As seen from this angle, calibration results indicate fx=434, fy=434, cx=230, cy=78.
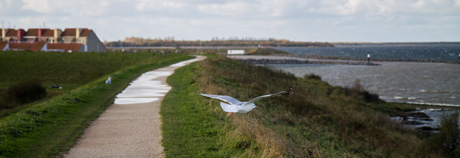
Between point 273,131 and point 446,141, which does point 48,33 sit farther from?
point 273,131

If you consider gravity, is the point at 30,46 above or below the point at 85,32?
below

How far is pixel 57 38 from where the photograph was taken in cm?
8000

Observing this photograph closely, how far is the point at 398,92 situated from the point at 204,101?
3002 cm

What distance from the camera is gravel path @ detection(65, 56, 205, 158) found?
394 inches

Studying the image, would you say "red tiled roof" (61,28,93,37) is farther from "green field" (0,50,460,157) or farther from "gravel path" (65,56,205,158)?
"gravel path" (65,56,205,158)

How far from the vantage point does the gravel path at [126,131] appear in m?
10.0

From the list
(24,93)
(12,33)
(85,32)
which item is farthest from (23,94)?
(12,33)

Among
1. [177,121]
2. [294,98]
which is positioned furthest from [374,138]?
[177,121]

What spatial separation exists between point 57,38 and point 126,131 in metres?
74.2

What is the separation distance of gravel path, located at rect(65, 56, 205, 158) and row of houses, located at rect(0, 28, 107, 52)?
55.6m

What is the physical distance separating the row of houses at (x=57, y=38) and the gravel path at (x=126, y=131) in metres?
55.6

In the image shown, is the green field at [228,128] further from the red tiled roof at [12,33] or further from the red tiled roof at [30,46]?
the red tiled roof at [12,33]

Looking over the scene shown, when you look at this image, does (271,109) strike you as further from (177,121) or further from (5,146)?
(5,146)

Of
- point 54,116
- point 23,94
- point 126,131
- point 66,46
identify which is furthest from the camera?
point 66,46
